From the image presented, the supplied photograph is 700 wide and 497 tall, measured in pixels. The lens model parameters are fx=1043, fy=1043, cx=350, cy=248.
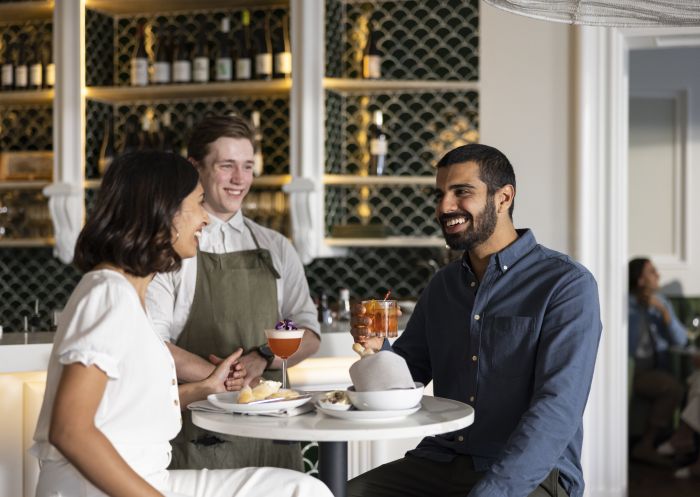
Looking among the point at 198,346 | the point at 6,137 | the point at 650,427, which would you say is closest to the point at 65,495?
the point at 198,346

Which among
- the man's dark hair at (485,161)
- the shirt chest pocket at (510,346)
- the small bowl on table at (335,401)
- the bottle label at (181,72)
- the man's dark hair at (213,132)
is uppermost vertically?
the bottle label at (181,72)

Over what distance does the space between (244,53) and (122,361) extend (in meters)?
3.37

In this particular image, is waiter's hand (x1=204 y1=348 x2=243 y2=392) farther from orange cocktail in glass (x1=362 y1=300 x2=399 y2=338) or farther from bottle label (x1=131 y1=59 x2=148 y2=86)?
bottle label (x1=131 y1=59 x2=148 y2=86)

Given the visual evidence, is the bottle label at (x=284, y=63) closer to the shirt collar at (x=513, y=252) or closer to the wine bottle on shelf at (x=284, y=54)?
the wine bottle on shelf at (x=284, y=54)

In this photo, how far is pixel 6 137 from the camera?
5590 mm

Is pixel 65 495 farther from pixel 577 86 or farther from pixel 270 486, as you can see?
pixel 577 86

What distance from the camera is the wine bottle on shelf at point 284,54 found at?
4918 mm

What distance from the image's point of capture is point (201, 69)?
5.03m

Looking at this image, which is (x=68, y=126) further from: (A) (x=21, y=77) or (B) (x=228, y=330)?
(B) (x=228, y=330)

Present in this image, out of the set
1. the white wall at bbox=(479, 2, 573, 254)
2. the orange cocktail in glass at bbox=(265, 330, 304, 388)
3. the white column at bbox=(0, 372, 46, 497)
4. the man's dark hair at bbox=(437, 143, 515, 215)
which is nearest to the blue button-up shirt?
the man's dark hair at bbox=(437, 143, 515, 215)

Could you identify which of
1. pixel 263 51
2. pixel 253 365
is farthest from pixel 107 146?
pixel 253 365

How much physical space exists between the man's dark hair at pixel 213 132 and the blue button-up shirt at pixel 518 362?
2.87ft

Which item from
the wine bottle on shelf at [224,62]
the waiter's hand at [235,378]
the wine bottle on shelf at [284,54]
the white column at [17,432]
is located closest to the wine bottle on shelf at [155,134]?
the wine bottle on shelf at [224,62]

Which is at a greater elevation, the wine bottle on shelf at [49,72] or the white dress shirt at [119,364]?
the wine bottle on shelf at [49,72]
